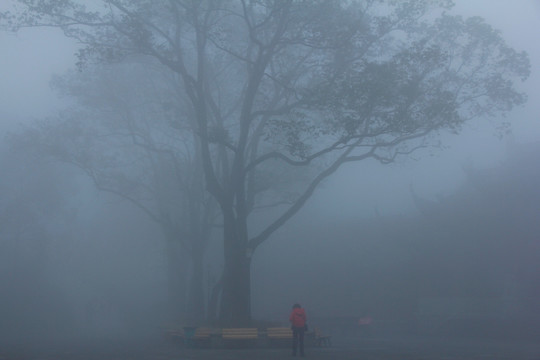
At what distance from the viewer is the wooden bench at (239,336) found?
2223 centimetres

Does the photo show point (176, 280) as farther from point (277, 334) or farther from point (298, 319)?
point (298, 319)

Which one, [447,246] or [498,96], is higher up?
[498,96]

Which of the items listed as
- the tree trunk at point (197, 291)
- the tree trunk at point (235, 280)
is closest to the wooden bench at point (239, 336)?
the tree trunk at point (235, 280)

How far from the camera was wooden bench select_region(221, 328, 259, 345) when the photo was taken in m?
22.2

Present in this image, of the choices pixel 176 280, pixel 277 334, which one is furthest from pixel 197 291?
pixel 277 334

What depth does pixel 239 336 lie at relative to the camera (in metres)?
22.3

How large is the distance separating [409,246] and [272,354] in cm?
1893

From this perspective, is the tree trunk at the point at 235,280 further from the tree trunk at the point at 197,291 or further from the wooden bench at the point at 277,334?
the tree trunk at the point at 197,291

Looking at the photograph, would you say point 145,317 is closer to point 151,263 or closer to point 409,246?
point 151,263

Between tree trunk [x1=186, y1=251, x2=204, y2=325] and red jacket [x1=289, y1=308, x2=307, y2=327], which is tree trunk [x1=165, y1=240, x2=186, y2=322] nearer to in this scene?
tree trunk [x1=186, y1=251, x2=204, y2=325]

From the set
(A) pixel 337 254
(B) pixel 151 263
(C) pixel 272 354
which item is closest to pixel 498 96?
(C) pixel 272 354

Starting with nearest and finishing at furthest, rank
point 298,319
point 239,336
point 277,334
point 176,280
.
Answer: point 298,319, point 239,336, point 277,334, point 176,280

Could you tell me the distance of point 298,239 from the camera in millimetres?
47344

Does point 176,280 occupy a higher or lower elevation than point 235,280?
higher
